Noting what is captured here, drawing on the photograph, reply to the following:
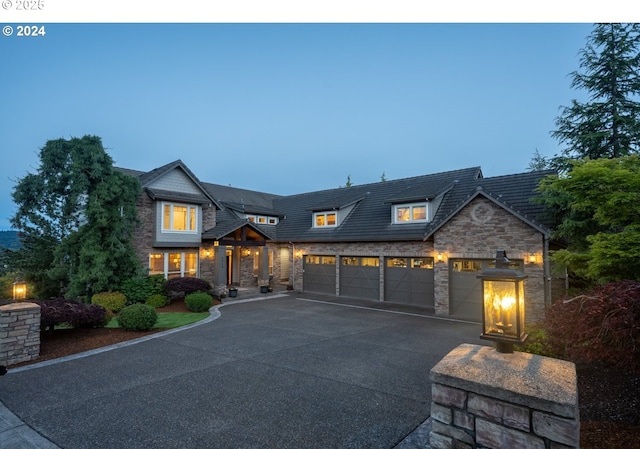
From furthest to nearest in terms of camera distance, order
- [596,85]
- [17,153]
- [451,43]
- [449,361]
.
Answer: [17,153], [451,43], [596,85], [449,361]

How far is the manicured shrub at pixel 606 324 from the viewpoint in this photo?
3917 mm

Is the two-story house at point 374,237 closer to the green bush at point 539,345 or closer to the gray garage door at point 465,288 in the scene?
the gray garage door at point 465,288

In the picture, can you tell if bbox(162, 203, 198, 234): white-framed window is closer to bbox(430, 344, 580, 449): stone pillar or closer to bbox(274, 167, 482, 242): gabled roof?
bbox(274, 167, 482, 242): gabled roof

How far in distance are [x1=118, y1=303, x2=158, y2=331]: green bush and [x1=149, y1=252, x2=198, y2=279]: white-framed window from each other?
770 centimetres

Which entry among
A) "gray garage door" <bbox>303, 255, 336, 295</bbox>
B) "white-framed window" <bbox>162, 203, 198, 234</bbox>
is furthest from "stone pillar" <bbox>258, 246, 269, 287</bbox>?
"white-framed window" <bbox>162, 203, 198, 234</bbox>

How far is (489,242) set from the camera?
524 inches

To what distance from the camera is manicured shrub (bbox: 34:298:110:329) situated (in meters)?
8.86

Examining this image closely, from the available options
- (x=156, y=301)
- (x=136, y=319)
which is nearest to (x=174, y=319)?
(x=136, y=319)

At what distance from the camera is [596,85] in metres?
14.6

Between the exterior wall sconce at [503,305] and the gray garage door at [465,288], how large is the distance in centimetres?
1043

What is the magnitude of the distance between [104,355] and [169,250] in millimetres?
10843

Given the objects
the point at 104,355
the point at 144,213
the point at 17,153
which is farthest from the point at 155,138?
the point at 104,355

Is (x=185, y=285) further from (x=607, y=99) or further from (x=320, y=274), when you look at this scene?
(x=607, y=99)
